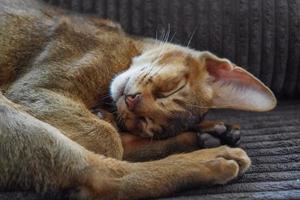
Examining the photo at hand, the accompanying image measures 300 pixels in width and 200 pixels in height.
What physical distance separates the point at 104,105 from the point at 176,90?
27 cm

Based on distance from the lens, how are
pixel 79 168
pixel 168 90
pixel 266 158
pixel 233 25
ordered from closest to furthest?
pixel 79 168 < pixel 266 158 < pixel 168 90 < pixel 233 25

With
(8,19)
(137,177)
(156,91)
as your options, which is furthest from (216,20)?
(137,177)

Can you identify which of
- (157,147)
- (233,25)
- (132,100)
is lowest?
(157,147)

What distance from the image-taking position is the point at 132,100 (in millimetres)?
1922

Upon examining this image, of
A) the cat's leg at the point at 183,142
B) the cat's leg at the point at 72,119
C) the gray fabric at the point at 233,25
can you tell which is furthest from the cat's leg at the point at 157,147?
the gray fabric at the point at 233,25

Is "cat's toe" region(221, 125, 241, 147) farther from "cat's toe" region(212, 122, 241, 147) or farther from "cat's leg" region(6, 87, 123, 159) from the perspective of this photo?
"cat's leg" region(6, 87, 123, 159)

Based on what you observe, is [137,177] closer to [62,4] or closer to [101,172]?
[101,172]

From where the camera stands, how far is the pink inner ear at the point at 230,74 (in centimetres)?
204

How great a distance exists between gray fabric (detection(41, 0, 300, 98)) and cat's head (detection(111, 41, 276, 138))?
12.3 inches

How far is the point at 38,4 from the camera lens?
2.27 metres

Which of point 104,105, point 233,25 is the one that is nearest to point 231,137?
point 104,105

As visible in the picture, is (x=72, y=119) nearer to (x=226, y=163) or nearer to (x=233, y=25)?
(x=226, y=163)

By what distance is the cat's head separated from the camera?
1.94 metres

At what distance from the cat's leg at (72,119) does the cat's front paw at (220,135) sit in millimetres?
297
